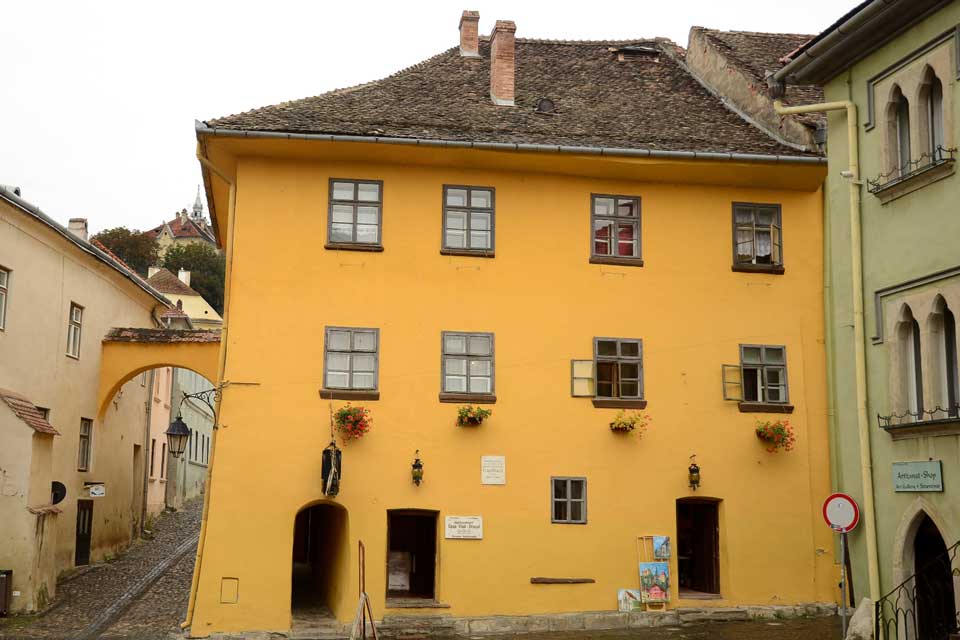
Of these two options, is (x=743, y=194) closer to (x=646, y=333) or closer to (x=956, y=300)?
(x=646, y=333)

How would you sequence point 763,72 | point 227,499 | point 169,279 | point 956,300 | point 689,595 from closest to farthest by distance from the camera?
1. point 956,300
2. point 227,499
3. point 689,595
4. point 763,72
5. point 169,279

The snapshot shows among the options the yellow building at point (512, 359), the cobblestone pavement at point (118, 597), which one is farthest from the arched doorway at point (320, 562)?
the cobblestone pavement at point (118, 597)

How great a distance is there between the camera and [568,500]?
19234 millimetres

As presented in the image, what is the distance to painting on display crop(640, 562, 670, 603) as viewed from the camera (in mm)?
19062

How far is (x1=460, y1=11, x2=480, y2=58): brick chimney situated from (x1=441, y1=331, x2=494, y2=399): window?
25.3ft

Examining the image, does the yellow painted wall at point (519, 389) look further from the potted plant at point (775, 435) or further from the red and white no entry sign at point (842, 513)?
the red and white no entry sign at point (842, 513)

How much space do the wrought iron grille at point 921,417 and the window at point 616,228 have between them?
7059mm

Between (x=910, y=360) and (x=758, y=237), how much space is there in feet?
23.4

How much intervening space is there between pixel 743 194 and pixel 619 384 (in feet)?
14.5

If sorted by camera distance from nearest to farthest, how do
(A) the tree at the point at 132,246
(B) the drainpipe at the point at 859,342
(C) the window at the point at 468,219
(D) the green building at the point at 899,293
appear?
(D) the green building at the point at 899,293 < (B) the drainpipe at the point at 859,342 < (C) the window at the point at 468,219 < (A) the tree at the point at 132,246

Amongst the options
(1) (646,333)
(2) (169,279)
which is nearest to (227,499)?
(1) (646,333)

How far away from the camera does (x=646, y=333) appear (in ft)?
65.5

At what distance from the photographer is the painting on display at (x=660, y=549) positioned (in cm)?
1925

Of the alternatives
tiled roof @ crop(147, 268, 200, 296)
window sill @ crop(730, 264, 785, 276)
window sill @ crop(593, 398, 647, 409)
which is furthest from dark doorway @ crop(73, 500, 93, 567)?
tiled roof @ crop(147, 268, 200, 296)
